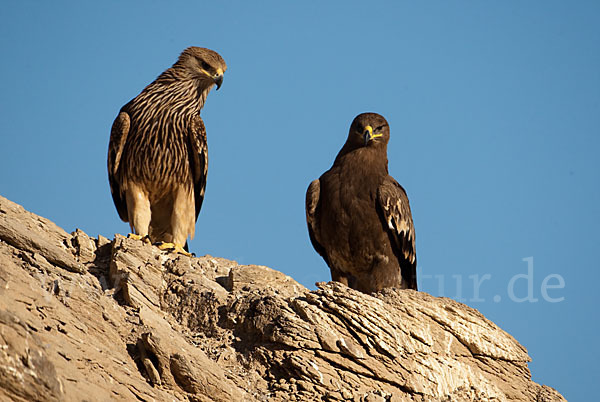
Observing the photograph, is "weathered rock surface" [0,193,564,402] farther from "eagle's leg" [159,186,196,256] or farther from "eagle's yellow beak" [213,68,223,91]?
"eagle's yellow beak" [213,68,223,91]

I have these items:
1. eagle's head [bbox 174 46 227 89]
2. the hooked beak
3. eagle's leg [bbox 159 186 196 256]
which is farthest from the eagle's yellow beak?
the hooked beak

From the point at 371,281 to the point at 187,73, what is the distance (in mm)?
3815

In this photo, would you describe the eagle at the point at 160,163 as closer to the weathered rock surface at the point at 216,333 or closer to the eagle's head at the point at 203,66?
the eagle's head at the point at 203,66

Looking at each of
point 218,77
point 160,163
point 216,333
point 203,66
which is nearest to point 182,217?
point 160,163

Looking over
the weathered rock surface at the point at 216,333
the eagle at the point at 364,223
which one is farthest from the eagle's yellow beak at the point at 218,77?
the weathered rock surface at the point at 216,333

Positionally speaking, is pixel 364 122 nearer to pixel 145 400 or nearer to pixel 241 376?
pixel 241 376

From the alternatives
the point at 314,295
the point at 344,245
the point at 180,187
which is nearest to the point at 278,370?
the point at 314,295

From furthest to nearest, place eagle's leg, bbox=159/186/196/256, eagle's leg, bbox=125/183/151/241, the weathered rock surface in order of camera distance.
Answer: eagle's leg, bbox=159/186/196/256, eagle's leg, bbox=125/183/151/241, the weathered rock surface

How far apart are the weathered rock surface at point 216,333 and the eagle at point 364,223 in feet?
5.88

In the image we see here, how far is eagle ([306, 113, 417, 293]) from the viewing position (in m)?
10.4

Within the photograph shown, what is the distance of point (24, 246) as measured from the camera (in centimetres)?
727

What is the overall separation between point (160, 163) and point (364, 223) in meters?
2.65

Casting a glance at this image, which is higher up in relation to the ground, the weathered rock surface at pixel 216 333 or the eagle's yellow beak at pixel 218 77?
the eagle's yellow beak at pixel 218 77

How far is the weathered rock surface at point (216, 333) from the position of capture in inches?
246
